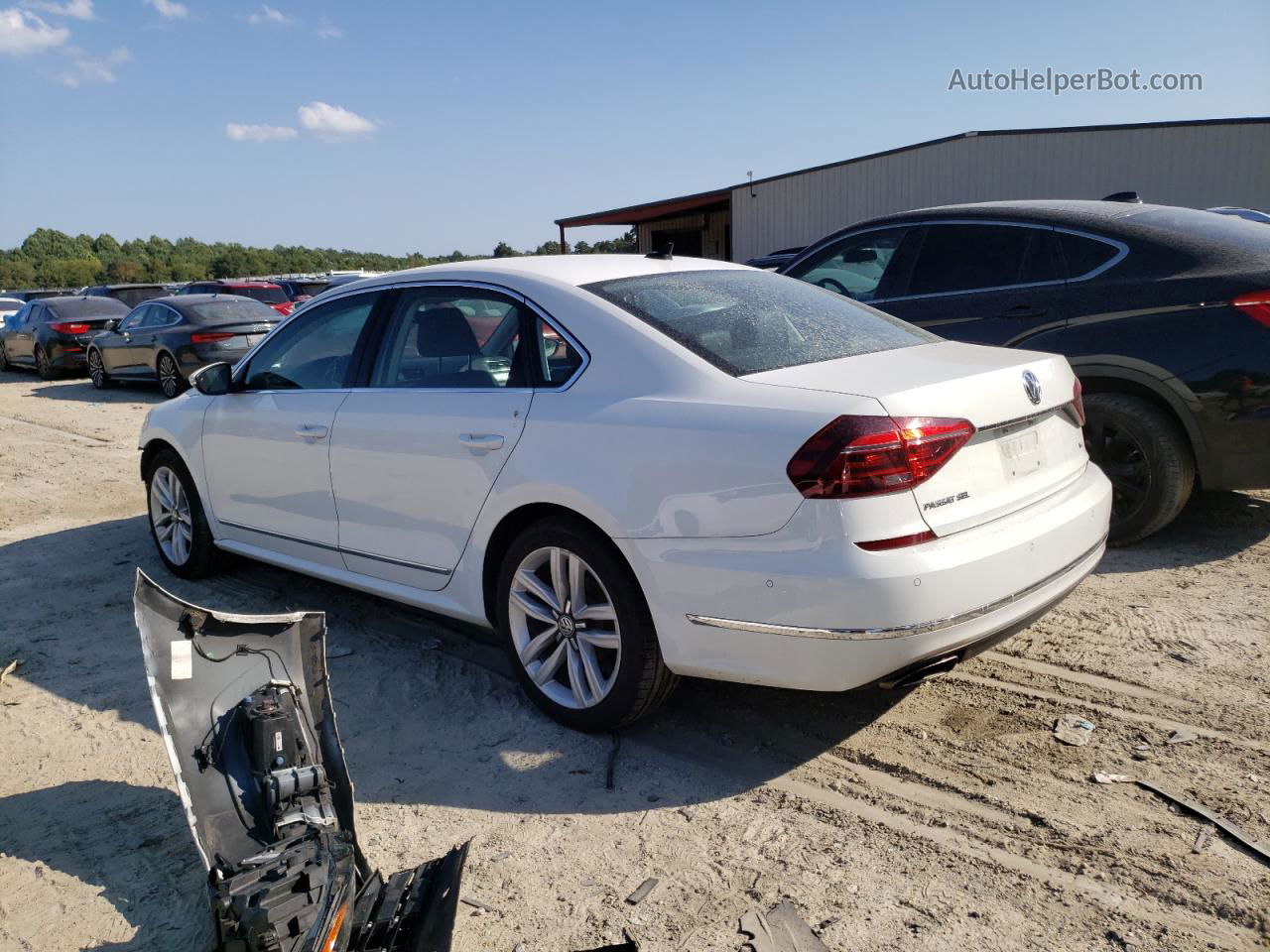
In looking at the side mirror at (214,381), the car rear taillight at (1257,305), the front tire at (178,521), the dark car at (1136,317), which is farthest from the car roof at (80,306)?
the car rear taillight at (1257,305)

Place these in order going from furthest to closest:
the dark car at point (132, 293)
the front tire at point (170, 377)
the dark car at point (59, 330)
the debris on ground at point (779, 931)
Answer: the dark car at point (132, 293) → the dark car at point (59, 330) → the front tire at point (170, 377) → the debris on ground at point (779, 931)

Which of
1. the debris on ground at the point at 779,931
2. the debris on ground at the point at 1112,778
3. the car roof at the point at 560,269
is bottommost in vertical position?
the debris on ground at the point at 779,931

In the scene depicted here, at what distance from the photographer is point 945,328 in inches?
238

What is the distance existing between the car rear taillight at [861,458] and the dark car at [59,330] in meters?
17.9

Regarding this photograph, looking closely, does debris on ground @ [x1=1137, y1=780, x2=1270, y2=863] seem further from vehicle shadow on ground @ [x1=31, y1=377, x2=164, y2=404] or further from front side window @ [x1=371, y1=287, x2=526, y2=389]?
vehicle shadow on ground @ [x1=31, y1=377, x2=164, y2=404]

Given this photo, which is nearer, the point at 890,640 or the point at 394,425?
the point at 890,640

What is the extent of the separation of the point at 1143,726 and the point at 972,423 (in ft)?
4.37

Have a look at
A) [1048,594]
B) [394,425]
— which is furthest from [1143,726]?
[394,425]

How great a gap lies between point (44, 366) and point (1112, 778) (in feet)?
65.2

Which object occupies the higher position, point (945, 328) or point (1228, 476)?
point (945, 328)

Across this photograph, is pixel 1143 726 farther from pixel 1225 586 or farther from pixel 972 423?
pixel 1225 586

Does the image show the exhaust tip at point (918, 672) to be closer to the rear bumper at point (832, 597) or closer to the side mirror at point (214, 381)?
the rear bumper at point (832, 597)

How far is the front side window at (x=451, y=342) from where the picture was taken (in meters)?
3.92

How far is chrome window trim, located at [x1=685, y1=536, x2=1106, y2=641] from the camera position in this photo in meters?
2.92
